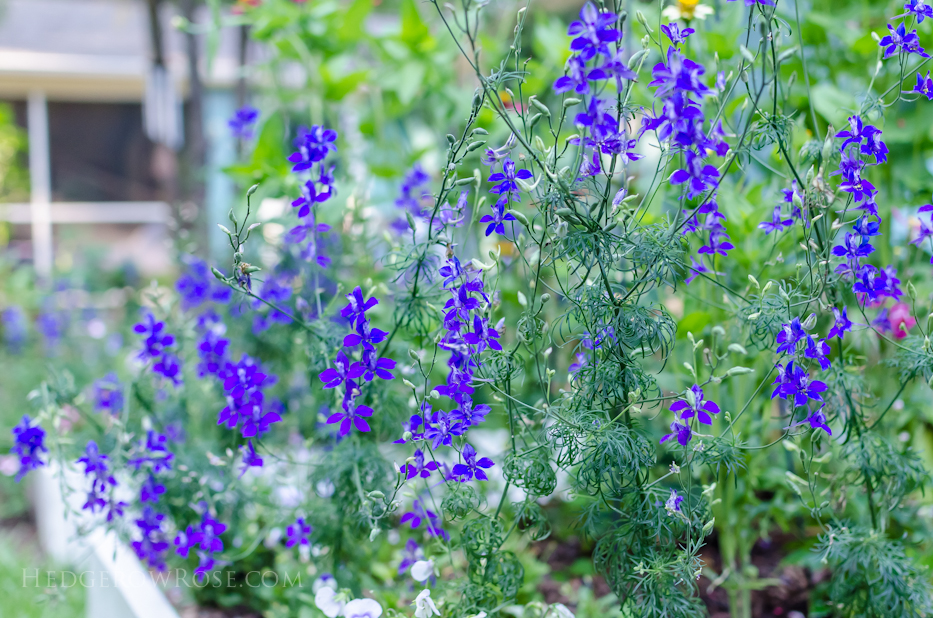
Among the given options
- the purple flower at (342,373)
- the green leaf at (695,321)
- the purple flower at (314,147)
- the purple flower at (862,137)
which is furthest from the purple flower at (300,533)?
the purple flower at (862,137)

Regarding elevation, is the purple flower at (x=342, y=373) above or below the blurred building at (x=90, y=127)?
below

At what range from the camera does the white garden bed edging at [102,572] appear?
1.60 metres

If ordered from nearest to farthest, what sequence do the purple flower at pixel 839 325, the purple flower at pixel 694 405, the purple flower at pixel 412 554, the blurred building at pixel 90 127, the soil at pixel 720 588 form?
the purple flower at pixel 694 405, the purple flower at pixel 839 325, the purple flower at pixel 412 554, the soil at pixel 720 588, the blurred building at pixel 90 127

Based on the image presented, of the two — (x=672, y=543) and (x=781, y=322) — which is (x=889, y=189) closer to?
(x=781, y=322)

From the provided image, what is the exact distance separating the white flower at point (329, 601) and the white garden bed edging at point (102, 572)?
44 cm

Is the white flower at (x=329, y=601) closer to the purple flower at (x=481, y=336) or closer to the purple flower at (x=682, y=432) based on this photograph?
the purple flower at (x=481, y=336)

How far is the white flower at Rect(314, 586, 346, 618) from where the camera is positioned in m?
1.33

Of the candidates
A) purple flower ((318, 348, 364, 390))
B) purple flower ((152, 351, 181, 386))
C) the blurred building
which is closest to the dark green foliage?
purple flower ((318, 348, 364, 390))

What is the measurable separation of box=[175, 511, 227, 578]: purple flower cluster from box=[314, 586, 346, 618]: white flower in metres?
0.33

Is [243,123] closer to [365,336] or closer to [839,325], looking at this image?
[365,336]

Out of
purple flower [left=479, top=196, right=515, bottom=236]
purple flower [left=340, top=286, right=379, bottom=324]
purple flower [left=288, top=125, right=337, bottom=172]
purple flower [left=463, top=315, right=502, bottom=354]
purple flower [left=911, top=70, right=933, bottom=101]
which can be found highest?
purple flower [left=288, top=125, right=337, bottom=172]

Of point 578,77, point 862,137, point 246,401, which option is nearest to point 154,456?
point 246,401

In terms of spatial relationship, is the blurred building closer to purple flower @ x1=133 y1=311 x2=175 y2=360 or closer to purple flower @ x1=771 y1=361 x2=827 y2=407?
purple flower @ x1=133 y1=311 x2=175 y2=360

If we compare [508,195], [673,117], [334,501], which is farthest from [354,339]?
[673,117]
